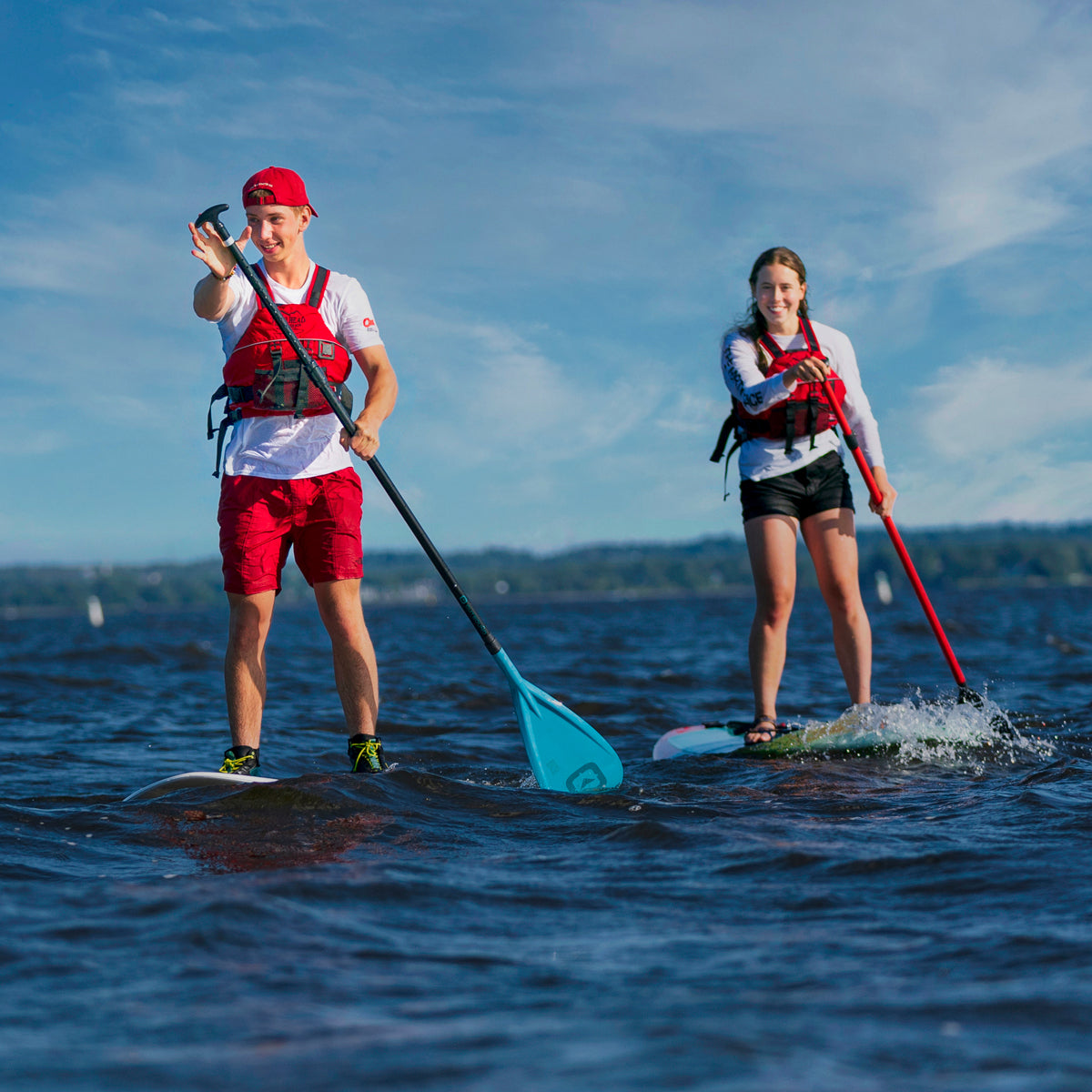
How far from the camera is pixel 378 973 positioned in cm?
233

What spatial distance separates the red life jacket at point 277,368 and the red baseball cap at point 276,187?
30cm

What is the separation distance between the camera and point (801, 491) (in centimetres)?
570

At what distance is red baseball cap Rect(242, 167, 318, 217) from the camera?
15.2 ft

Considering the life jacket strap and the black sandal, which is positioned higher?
the life jacket strap

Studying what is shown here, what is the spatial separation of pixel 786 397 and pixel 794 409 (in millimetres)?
216

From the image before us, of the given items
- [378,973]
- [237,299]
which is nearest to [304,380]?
[237,299]

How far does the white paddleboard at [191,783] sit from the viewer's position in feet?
14.8

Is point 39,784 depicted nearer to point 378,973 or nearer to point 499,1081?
point 378,973

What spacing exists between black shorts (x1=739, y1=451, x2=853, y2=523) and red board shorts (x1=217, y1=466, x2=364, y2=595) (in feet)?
6.63

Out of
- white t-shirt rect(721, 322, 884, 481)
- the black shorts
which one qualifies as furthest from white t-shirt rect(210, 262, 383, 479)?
the black shorts

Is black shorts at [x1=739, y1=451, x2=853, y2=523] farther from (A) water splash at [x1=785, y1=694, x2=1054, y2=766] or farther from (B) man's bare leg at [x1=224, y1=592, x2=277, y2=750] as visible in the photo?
(B) man's bare leg at [x1=224, y1=592, x2=277, y2=750]

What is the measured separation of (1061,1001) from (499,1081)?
1050 millimetres

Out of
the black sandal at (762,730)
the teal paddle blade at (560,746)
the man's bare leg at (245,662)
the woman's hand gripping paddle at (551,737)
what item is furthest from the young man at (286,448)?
the black sandal at (762,730)

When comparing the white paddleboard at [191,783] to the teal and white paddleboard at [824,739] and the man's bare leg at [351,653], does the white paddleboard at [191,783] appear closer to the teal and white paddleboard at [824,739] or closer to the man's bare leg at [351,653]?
the man's bare leg at [351,653]
